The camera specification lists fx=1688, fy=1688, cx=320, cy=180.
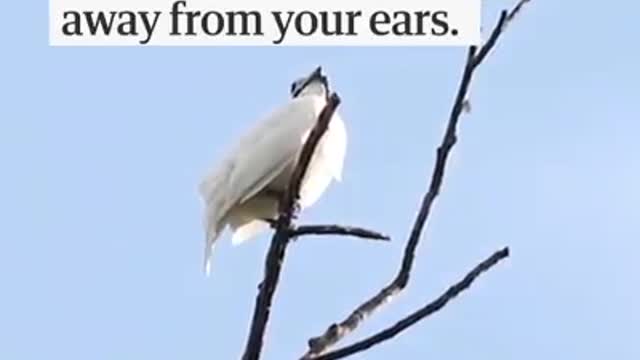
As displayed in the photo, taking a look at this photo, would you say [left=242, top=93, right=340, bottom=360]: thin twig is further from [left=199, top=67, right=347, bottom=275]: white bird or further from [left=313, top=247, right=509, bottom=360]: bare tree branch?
[left=199, top=67, right=347, bottom=275]: white bird

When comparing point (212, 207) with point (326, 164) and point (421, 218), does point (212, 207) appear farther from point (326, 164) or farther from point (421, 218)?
point (421, 218)

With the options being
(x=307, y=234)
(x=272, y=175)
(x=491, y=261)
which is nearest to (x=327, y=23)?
(x=272, y=175)

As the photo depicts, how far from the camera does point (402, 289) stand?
8.69 feet

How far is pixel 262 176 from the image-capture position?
7.21 metres

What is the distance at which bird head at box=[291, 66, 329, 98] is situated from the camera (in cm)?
859

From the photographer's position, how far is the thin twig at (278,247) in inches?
94.6

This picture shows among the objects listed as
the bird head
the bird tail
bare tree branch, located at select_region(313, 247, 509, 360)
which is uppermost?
the bird head

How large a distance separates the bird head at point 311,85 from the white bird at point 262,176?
2.94 feet

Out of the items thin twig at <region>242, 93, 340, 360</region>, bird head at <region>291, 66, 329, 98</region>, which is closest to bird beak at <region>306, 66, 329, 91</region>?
bird head at <region>291, 66, 329, 98</region>

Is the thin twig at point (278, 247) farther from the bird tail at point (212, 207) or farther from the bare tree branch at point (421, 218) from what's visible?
the bird tail at point (212, 207)

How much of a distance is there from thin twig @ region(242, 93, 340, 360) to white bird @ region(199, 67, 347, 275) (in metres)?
3.88

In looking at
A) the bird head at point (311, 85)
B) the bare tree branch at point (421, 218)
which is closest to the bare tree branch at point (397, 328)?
the bare tree branch at point (421, 218)

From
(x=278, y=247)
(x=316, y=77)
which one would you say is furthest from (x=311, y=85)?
(x=278, y=247)

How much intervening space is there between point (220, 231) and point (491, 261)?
4.51 m
